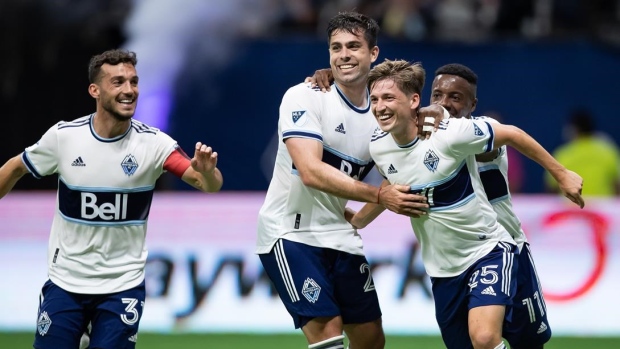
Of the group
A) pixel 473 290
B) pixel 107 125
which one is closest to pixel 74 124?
pixel 107 125

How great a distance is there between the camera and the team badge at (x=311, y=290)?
21.4ft

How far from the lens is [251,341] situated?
10.0 meters

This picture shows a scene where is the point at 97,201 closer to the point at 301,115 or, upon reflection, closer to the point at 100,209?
the point at 100,209

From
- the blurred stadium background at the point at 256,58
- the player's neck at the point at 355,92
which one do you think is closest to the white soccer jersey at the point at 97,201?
the player's neck at the point at 355,92

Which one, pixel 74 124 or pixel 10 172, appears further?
pixel 74 124

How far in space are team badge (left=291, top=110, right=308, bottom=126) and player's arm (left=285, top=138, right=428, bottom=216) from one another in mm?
226

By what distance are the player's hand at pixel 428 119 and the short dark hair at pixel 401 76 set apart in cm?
13

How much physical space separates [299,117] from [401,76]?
647mm

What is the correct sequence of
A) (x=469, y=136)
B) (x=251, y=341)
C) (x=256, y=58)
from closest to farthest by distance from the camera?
(x=469, y=136) < (x=251, y=341) < (x=256, y=58)

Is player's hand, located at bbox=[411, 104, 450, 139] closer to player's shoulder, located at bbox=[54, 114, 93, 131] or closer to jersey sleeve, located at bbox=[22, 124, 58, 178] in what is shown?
player's shoulder, located at bbox=[54, 114, 93, 131]

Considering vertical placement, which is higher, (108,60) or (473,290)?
(108,60)

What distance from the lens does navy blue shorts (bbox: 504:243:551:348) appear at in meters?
6.94

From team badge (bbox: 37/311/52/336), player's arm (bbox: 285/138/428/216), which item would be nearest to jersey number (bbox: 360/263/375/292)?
player's arm (bbox: 285/138/428/216)

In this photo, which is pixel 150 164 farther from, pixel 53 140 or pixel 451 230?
pixel 451 230
